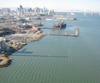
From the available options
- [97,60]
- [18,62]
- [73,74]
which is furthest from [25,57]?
[97,60]

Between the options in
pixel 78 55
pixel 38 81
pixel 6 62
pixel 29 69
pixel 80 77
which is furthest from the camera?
pixel 78 55

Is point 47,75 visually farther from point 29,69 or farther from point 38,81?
point 29,69

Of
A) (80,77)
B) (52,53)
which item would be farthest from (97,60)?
(52,53)

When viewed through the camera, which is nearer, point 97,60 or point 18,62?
point 18,62

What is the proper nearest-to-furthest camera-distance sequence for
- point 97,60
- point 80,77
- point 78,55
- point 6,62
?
point 80,77
point 6,62
point 97,60
point 78,55

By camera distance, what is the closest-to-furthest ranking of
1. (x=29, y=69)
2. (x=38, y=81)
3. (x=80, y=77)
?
(x=38, y=81), (x=80, y=77), (x=29, y=69)

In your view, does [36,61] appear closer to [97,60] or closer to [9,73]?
[9,73]

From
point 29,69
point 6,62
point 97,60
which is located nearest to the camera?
point 29,69

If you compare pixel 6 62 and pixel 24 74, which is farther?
pixel 6 62
